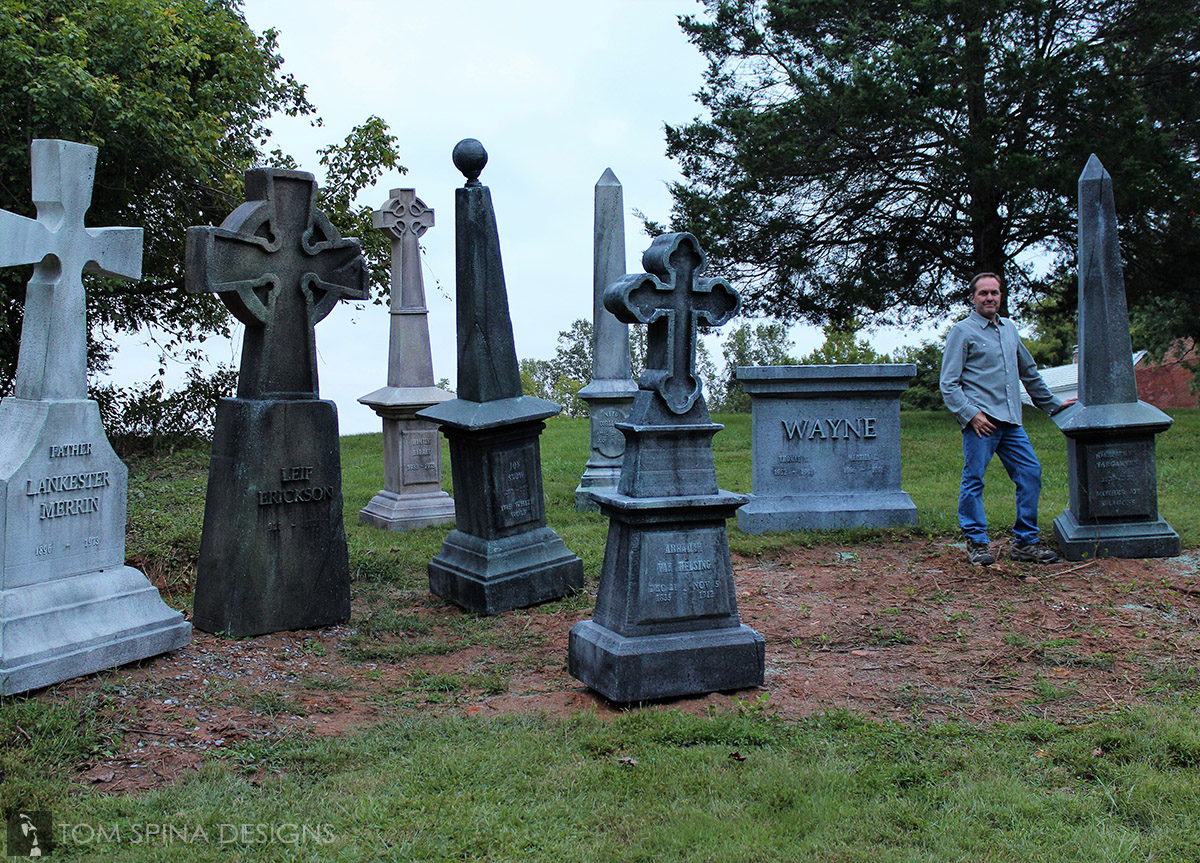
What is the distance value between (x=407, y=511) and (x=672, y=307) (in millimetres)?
5211

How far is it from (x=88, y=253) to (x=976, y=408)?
19.2ft

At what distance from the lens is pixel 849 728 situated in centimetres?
411

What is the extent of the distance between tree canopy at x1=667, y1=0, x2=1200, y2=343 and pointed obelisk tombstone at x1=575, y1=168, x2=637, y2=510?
701 cm

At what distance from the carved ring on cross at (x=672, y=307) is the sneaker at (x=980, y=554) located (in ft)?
11.6

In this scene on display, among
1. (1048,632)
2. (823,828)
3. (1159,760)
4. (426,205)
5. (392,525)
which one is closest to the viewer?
(823,828)

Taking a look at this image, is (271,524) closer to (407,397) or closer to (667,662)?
(667,662)

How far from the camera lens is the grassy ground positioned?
314 centimetres

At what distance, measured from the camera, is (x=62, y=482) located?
482 cm

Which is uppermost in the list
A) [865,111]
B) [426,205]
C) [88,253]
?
[865,111]

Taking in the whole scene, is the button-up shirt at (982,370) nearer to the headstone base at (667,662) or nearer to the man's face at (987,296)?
the man's face at (987,296)

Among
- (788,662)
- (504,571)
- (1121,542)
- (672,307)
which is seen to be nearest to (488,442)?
(504,571)

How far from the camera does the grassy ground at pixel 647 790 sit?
3.14m

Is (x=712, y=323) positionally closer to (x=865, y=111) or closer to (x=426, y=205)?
(x=426, y=205)

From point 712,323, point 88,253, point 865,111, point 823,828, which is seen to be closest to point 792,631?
point 712,323
